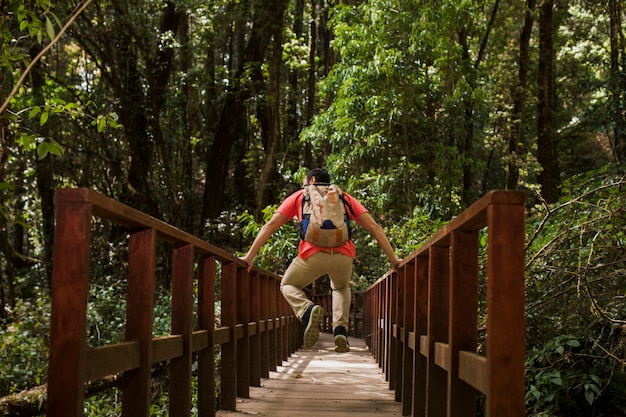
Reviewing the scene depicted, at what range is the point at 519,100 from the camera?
67.6 ft

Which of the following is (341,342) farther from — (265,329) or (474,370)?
(474,370)

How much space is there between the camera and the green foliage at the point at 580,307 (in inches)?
175

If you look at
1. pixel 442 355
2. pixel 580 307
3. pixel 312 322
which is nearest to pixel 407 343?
pixel 312 322

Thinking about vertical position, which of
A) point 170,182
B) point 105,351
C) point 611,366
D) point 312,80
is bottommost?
point 611,366

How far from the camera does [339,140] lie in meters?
13.4

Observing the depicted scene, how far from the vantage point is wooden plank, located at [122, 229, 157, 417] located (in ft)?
9.46

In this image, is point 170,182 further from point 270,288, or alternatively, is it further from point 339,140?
point 270,288

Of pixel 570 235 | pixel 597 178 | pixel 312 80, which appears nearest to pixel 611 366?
pixel 570 235

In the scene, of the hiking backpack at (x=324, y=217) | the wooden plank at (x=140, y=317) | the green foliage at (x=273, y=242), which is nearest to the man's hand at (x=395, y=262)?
the hiking backpack at (x=324, y=217)

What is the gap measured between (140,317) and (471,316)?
1.32 metres

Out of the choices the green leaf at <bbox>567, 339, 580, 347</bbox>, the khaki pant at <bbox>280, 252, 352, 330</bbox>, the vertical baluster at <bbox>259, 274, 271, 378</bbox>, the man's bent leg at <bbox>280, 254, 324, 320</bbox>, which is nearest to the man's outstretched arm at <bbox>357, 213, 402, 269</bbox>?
the khaki pant at <bbox>280, 252, 352, 330</bbox>

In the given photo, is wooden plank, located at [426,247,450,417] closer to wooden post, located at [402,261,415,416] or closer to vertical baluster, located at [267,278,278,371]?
wooden post, located at [402,261,415,416]

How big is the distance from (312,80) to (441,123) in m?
6.81

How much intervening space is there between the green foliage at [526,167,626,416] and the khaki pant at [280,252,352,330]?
139cm
